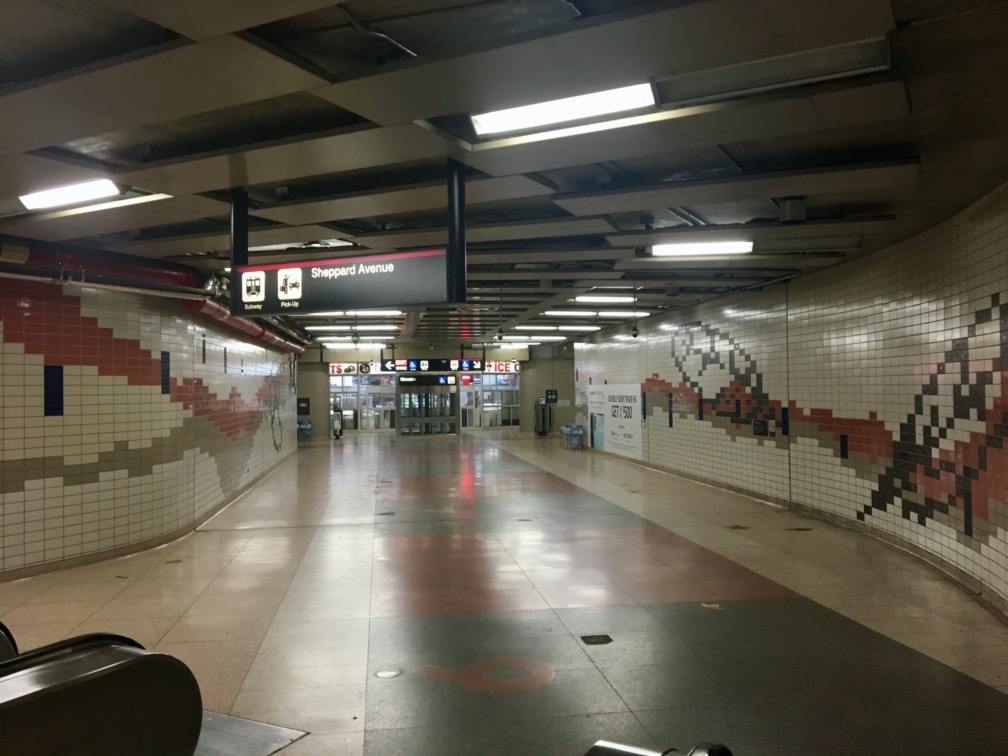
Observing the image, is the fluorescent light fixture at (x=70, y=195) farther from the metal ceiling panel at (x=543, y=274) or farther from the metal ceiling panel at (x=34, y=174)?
the metal ceiling panel at (x=543, y=274)

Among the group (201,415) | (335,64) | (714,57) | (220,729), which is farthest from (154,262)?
(714,57)

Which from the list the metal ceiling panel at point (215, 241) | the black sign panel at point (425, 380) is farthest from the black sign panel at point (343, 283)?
the black sign panel at point (425, 380)

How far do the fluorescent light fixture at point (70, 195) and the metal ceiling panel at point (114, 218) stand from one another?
0.22 meters

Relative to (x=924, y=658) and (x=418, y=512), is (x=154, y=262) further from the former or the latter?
(x=924, y=658)

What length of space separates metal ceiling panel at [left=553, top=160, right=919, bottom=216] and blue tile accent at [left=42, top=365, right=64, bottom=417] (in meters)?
5.61

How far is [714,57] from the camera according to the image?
3.10 metres

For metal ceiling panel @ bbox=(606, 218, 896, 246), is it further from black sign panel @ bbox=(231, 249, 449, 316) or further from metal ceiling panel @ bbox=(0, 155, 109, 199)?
metal ceiling panel @ bbox=(0, 155, 109, 199)

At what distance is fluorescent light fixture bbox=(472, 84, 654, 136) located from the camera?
3635 mm

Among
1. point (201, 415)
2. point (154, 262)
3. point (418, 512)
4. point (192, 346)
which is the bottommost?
point (418, 512)

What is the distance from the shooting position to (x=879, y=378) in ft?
25.2

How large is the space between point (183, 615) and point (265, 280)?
116 inches

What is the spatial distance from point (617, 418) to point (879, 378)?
31.8 feet

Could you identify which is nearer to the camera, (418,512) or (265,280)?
(265,280)

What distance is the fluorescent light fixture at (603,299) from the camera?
36.7 ft
